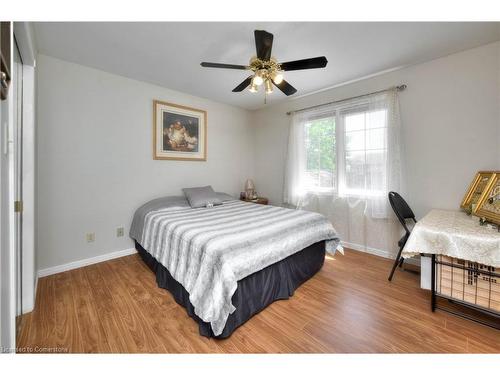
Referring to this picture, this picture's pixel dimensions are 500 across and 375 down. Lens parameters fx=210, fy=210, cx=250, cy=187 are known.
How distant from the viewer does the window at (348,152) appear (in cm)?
275

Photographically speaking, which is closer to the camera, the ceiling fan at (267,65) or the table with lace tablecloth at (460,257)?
the table with lace tablecloth at (460,257)

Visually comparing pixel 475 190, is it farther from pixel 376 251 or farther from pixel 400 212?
pixel 376 251

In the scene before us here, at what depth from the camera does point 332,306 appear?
71.1 inches

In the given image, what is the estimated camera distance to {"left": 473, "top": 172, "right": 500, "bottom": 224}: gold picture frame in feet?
5.40

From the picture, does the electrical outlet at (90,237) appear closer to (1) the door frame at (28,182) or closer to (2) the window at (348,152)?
(1) the door frame at (28,182)

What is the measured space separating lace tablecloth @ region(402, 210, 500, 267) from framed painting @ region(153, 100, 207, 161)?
3.07 metres

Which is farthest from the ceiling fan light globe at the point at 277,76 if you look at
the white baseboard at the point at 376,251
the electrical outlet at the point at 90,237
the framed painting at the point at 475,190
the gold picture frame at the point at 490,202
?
the electrical outlet at the point at 90,237

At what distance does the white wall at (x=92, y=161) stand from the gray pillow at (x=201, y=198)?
40 centimetres

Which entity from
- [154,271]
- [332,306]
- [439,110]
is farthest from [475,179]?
[154,271]

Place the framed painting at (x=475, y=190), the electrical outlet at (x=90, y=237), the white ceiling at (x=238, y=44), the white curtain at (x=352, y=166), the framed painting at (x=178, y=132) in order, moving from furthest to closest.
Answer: the framed painting at (x=178, y=132) → the white curtain at (x=352, y=166) → the electrical outlet at (x=90, y=237) → the framed painting at (x=475, y=190) → the white ceiling at (x=238, y=44)

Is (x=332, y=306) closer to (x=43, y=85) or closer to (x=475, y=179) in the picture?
(x=475, y=179)

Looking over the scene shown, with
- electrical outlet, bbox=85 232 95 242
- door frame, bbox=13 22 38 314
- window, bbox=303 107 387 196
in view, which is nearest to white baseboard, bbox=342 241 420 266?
window, bbox=303 107 387 196

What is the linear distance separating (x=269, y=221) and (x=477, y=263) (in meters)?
1.60

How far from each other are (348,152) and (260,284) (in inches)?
89.9
